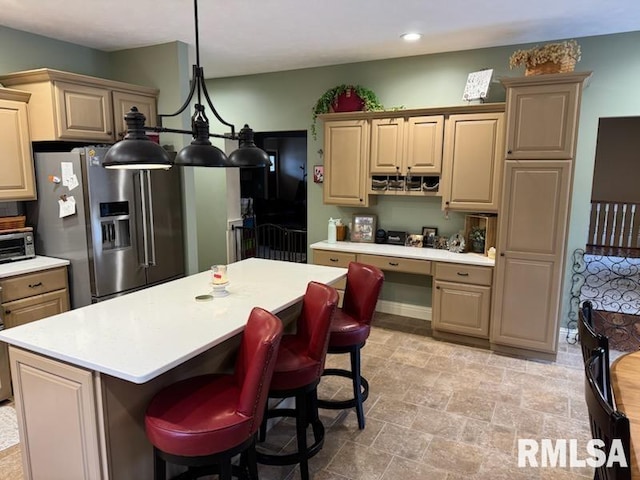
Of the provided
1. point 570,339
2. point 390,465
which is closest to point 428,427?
point 390,465

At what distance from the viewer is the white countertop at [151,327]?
5.49 ft

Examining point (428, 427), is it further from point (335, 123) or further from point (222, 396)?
point (335, 123)

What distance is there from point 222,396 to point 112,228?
232 cm

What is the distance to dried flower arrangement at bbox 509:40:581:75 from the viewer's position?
3.43 meters

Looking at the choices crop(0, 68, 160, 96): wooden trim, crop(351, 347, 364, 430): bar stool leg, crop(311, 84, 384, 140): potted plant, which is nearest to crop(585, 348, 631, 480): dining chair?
crop(351, 347, 364, 430): bar stool leg

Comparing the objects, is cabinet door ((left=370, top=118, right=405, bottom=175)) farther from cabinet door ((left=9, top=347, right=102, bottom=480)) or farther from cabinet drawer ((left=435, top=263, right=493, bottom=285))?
cabinet door ((left=9, top=347, right=102, bottom=480))

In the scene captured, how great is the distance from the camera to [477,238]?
4.32m

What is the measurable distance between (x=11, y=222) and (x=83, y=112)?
1.06 metres

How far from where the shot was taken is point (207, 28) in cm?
366

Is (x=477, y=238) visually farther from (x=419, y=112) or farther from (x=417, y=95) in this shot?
(x=417, y=95)

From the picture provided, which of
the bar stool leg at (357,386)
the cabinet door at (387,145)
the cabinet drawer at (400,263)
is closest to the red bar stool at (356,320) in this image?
the bar stool leg at (357,386)

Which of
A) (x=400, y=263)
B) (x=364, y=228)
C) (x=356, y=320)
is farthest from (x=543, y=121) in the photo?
(x=356, y=320)

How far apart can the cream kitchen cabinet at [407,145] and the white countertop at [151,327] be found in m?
1.99

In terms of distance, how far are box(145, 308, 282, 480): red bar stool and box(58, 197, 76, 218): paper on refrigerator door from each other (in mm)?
2245
